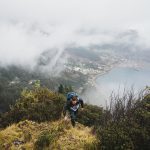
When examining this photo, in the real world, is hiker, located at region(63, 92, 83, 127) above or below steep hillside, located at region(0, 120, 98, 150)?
above

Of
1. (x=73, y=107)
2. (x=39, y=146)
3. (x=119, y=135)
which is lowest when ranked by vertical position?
(x=39, y=146)

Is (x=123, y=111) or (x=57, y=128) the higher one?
(x=123, y=111)

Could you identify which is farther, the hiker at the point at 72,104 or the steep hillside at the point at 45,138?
the hiker at the point at 72,104

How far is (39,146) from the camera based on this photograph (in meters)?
9.49

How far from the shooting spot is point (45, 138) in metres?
9.44

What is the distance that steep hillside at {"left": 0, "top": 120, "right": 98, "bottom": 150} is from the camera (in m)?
9.46

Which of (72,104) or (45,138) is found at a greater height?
(72,104)

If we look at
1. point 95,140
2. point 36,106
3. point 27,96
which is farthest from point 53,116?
point 95,140

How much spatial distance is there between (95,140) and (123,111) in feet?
8.75

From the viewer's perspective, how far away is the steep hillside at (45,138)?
31.0ft

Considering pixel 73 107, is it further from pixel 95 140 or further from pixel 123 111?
pixel 95 140

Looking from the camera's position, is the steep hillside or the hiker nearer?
the steep hillside

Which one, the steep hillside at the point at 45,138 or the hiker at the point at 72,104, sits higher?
the hiker at the point at 72,104

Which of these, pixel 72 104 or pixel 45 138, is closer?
pixel 45 138
